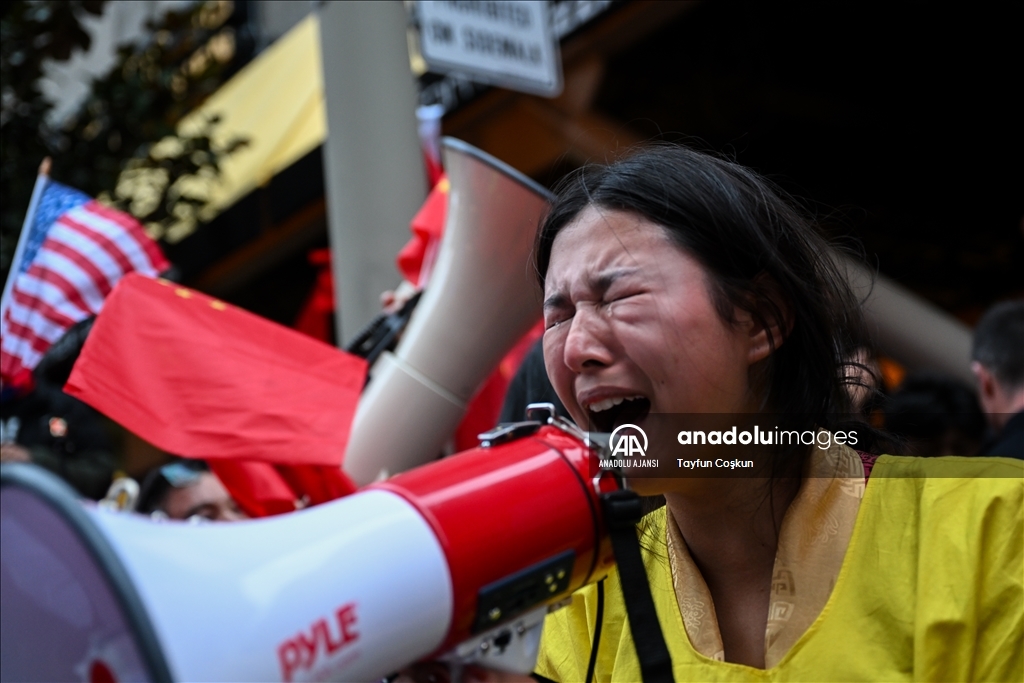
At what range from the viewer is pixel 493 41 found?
328 cm

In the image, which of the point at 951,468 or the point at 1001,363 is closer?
the point at 951,468

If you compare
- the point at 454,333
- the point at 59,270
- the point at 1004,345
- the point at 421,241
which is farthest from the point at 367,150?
the point at 1004,345

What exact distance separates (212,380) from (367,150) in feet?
3.14

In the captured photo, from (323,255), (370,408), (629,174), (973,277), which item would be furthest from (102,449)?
(973,277)

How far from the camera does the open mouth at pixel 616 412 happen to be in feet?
4.31

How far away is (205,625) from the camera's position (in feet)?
3.14

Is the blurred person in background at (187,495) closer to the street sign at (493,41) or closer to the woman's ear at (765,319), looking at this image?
the street sign at (493,41)

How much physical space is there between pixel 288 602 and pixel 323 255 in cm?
393

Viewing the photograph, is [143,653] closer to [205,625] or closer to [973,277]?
[205,625]

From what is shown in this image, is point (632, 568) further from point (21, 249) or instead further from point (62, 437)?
point (62, 437)

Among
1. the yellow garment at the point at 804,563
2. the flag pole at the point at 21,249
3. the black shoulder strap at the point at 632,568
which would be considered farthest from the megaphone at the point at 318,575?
the flag pole at the point at 21,249

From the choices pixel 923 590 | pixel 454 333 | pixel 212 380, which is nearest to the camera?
pixel 923 590

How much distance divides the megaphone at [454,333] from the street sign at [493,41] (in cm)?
52

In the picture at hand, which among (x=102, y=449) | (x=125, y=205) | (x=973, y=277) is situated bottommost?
(x=973, y=277)
